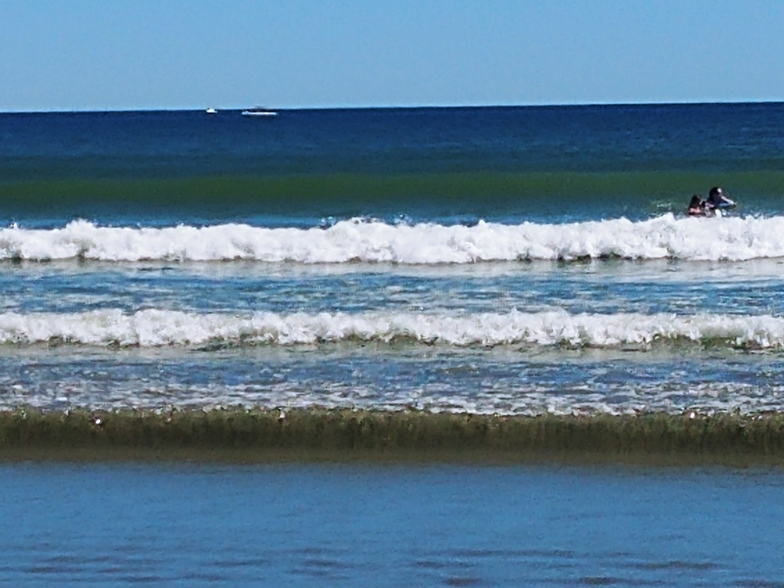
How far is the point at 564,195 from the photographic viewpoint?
32.3m

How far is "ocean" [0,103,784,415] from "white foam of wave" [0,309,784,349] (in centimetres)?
3

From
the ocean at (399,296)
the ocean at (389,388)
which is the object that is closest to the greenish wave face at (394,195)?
the ocean at (399,296)

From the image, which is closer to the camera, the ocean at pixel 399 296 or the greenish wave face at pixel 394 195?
the ocean at pixel 399 296

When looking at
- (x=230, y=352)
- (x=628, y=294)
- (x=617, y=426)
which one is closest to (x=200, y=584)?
(x=617, y=426)

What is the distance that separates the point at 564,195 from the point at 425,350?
21.7 m

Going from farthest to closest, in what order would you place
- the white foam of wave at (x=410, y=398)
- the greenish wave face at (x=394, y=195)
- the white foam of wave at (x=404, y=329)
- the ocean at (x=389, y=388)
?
1. the greenish wave face at (x=394, y=195)
2. the white foam of wave at (x=404, y=329)
3. the white foam of wave at (x=410, y=398)
4. the ocean at (x=389, y=388)

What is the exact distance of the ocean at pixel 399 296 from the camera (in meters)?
9.67

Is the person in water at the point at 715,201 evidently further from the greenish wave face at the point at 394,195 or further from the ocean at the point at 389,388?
the ocean at the point at 389,388

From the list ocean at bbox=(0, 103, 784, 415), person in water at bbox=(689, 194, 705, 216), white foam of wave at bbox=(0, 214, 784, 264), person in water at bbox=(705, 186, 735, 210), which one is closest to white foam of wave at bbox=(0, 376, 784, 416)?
ocean at bbox=(0, 103, 784, 415)

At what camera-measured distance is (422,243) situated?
775 inches

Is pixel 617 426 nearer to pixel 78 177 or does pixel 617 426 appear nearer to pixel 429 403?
pixel 429 403

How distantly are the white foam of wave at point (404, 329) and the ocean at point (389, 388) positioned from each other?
27 mm

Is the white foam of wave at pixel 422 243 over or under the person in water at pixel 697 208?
under

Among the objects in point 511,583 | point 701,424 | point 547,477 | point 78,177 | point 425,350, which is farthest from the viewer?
point 78,177
